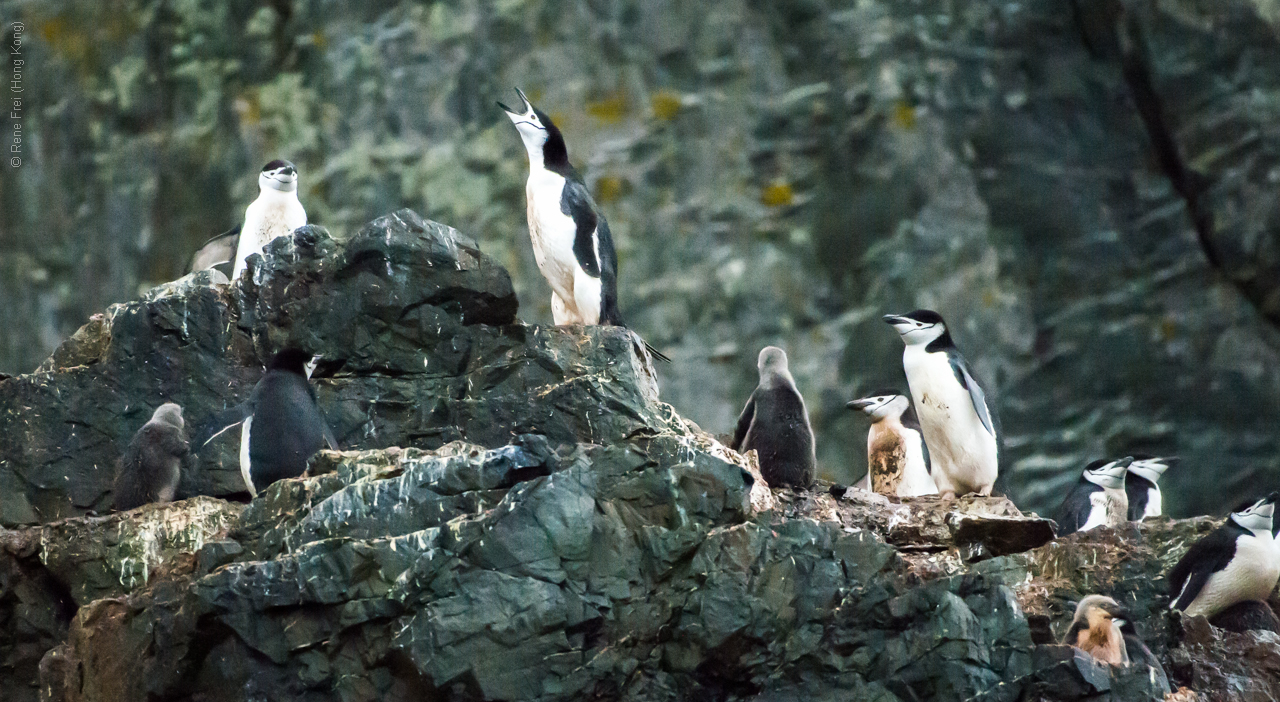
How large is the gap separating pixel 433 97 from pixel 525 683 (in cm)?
955

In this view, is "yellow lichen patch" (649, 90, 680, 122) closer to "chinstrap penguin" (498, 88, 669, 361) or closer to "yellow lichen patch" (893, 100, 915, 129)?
"yellow lichen patch" (893, 100, 915, 129)

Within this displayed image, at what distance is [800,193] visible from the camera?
530 inches

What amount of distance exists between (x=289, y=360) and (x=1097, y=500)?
4395 mm

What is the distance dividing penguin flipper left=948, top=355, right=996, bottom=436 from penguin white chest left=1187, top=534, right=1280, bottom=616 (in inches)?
48.1

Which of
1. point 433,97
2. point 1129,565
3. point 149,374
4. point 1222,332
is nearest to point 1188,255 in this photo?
point 1222,332

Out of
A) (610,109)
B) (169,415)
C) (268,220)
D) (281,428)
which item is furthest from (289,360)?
(610,109)

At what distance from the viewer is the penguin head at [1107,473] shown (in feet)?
28.6

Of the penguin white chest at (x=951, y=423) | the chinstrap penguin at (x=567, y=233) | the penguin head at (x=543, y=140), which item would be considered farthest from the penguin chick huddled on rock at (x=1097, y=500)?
the penguin head at (x=543, y=140)

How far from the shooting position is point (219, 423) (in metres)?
6.65

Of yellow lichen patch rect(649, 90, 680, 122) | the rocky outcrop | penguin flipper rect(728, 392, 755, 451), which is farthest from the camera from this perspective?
yellow lichen patch rect(649, 90, 680, 122)

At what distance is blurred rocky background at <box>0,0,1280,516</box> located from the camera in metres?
13.0

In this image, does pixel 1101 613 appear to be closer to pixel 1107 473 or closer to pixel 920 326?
pixel 920 326

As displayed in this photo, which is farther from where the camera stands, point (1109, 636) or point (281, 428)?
point (281, 428)

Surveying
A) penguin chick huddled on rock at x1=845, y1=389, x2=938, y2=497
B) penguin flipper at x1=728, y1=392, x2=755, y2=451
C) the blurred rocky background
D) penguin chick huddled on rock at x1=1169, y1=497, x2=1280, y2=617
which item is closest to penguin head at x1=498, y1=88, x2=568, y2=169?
penguin flipper at x1=728, y1=392, x2=755, y2=451
